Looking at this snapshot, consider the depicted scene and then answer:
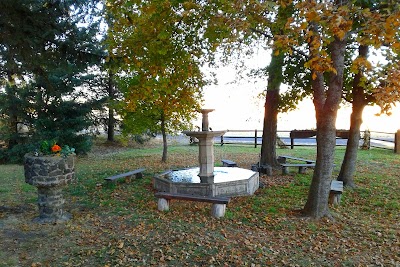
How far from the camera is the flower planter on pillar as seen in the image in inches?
237

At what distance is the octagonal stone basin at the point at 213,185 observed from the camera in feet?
26.4

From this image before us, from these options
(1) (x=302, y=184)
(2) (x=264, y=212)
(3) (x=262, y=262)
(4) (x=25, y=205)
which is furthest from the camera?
(1) (x=302, y=184)

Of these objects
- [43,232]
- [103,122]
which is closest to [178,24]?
[43,232]

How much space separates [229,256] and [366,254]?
86.0 inches

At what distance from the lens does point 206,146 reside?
8766 millimetres

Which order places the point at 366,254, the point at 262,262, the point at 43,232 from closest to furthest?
the point at 262,262
the point at 366,254
the point at 43,232

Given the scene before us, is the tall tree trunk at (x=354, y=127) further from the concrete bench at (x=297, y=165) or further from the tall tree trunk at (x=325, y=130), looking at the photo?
the tall tree trunk at (x=325, y=130)

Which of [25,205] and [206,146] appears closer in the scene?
[25,205]

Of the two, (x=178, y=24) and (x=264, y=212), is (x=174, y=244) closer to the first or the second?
(x=264, y=212)

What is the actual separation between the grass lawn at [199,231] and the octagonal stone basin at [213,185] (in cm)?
29

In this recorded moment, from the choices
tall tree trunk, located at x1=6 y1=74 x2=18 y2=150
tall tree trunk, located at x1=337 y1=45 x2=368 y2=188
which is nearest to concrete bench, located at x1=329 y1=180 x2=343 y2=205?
tall tree trunk, located at x1=337 y1=45 x2=368 y2=188

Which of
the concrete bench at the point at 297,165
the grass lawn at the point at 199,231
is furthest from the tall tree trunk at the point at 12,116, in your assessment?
the concrete bench at the point at 297,165

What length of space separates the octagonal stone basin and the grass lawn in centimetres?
29

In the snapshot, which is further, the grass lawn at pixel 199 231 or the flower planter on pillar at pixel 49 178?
the flower planter on pillar at pixel 49 178
